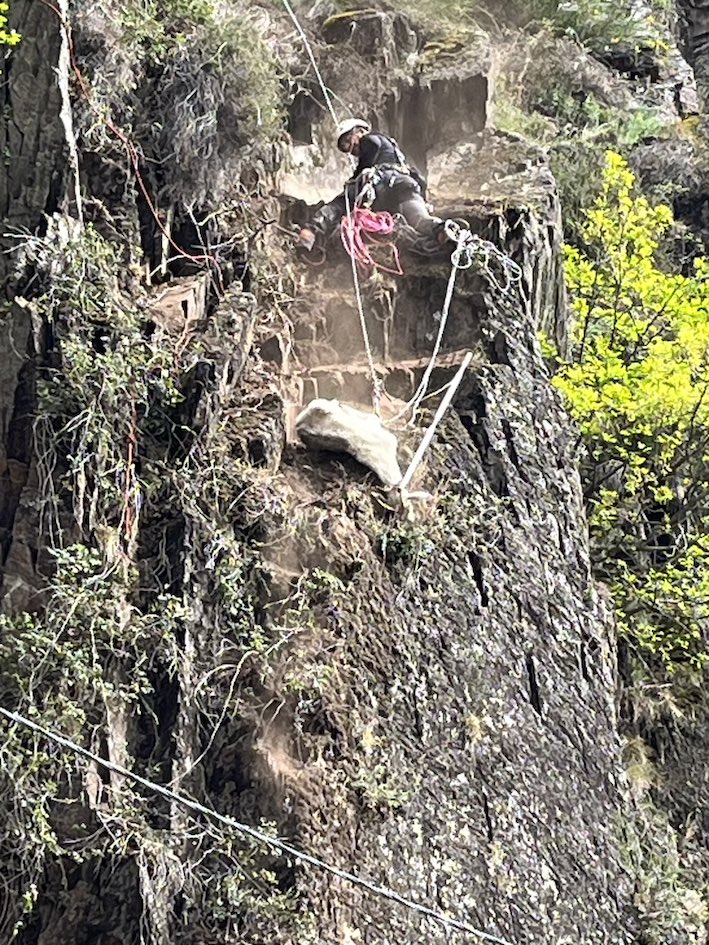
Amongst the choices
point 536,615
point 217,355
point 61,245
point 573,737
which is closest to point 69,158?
point 61,245

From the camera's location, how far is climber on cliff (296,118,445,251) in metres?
8.25

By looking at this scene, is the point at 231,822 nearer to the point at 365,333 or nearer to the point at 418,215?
the point at 365,333

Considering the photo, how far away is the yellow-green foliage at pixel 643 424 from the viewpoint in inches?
363

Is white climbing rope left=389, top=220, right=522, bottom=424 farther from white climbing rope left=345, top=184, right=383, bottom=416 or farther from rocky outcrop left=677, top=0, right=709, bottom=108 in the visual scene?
rocky outcrop left=677, top=0, right=709, bottom=108

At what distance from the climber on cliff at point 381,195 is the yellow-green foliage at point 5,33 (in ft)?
9.37

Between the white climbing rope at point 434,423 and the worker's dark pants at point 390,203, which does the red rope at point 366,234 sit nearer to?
the worker's dark pants at point 390,203

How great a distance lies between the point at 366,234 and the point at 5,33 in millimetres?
3318

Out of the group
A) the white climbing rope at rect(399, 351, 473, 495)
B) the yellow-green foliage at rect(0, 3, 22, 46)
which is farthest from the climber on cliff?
the yellow-green foliage at rect(0, 3, 22, 46)

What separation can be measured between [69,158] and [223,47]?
5.37 ft

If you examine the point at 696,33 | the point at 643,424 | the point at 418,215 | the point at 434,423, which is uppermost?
the point at 696,33

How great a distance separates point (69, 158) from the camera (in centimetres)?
607

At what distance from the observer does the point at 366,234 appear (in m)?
8.28

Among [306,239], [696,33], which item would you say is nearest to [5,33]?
[306,239]

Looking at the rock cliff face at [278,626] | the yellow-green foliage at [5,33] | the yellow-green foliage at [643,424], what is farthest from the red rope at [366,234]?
the yellow-green foliage at [5,33]
